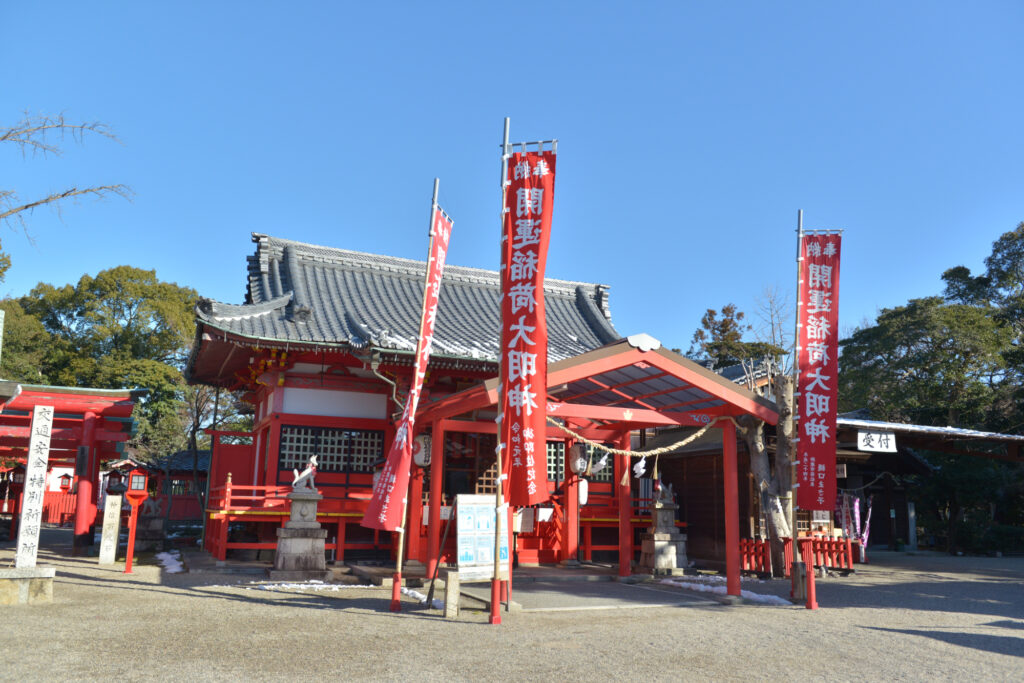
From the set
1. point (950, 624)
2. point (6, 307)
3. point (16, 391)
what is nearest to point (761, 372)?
point (950, 624)

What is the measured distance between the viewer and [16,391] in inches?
344

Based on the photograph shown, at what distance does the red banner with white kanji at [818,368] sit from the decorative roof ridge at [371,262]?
36.7 ft

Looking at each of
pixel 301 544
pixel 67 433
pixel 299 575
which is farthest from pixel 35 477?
pixel 67 433

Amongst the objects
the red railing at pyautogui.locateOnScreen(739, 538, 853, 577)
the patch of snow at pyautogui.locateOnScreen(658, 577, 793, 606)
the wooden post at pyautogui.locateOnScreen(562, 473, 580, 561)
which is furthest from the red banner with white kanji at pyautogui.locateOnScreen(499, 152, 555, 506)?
the red railing at pyautogui.locateOnScreen(739, 538, 853, 577)

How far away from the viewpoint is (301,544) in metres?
12.7

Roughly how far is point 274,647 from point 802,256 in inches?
360

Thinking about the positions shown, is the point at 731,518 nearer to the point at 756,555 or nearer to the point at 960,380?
the point at 756,555

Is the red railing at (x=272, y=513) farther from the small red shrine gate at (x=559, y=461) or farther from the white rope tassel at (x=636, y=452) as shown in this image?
the white rope tassel at (x=636, y=452)

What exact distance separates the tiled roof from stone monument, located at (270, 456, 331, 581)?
310 cm

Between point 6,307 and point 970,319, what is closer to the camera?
point 970,319

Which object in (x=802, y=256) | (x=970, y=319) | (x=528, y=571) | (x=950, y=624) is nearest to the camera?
(x=950, y=624)

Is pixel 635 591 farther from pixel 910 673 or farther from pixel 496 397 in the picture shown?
pixel 910 673

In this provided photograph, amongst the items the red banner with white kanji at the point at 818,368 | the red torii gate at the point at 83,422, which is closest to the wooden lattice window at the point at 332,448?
the red torii gate at the point at 83,422

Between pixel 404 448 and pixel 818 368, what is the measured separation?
6.30 m
